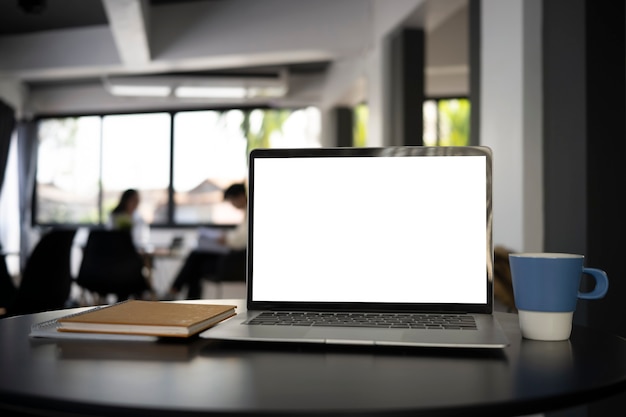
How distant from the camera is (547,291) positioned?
958 mm

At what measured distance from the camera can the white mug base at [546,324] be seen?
38.5 inches

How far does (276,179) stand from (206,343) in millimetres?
363

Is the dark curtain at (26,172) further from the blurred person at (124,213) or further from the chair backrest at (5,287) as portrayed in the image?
the chair backrest at (5,287)

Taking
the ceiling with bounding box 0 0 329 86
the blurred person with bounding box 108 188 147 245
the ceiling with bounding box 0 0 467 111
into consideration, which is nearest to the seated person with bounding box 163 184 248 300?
the blurred person with bounding box 108 188 147 245

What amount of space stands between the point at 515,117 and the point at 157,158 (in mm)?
6991

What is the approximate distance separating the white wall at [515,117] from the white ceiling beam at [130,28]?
2950mm

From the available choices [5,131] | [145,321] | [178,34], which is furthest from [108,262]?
[145,321]

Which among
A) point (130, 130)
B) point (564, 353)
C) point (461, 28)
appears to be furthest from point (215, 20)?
point (564, 353)

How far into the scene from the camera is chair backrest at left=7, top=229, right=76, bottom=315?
10.6ft

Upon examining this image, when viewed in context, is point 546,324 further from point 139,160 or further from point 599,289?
point 139,160

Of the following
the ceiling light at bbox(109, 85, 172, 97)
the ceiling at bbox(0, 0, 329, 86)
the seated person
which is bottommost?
the seated person

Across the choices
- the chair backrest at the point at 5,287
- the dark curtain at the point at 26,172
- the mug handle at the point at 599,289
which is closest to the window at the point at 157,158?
the dark curtain at the point at 26,172

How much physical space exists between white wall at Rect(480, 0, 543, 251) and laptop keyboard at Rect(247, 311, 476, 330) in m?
2.06

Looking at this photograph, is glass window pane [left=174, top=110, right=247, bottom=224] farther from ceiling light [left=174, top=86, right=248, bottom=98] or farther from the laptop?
the laptop
